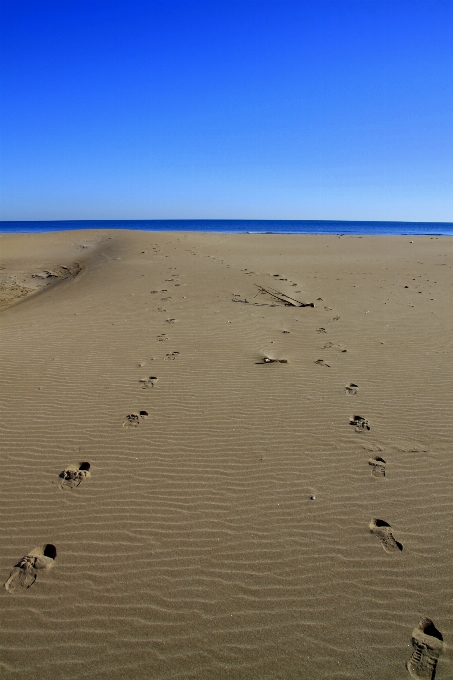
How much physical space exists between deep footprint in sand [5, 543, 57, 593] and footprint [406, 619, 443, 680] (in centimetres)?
241

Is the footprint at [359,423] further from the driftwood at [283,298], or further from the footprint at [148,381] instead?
the driftwood at [283,298]

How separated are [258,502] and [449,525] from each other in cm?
152

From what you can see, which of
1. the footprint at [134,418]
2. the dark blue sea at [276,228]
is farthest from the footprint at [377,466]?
the dark blue sea at [276,228]

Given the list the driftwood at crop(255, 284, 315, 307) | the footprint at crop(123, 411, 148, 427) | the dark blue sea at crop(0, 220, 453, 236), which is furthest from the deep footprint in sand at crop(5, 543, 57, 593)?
the dark blue sea at crop(0, 220, 453, 236)

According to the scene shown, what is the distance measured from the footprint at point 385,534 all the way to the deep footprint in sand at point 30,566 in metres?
2.42

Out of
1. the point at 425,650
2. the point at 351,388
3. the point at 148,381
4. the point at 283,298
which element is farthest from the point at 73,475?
the point at 283,298

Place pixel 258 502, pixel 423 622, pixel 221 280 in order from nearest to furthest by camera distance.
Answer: pixel 423 622, pixel 258 502, pixel 221 280

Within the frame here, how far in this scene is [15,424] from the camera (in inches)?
199

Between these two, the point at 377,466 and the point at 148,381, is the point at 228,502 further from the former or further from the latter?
the point at 148,381

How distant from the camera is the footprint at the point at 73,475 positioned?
3938 millimetres

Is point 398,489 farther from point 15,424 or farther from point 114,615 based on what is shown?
point 15,424

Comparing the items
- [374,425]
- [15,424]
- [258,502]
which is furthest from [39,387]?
[374,425]

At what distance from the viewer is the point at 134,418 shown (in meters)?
5.14

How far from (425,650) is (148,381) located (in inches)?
178
